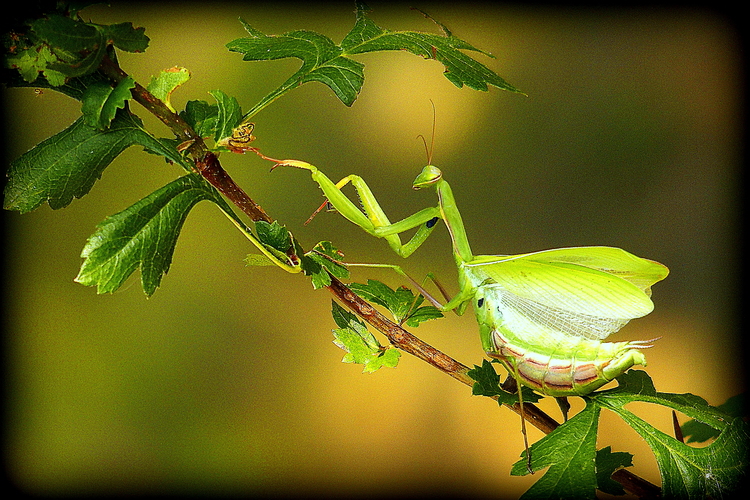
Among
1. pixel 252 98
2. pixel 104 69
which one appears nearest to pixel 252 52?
pixel 104 69

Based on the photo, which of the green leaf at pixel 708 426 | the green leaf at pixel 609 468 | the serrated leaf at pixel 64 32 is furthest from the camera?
the green leaf at pixel 708 426

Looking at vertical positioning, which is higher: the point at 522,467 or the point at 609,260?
the point at 609,260

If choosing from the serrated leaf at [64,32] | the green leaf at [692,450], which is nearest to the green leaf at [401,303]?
the green leaf at [692,450]

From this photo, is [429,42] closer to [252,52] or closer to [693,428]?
[252,52]

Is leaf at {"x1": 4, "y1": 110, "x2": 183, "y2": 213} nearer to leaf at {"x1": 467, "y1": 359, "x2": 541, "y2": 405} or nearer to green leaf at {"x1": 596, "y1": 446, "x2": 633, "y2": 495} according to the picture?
leaf at {"x1": 467, "y1": 359, "x2": 541, "y2": 405}

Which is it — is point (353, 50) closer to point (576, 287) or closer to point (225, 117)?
point (225, 117)

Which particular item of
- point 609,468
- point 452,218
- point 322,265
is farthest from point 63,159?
point 609,468

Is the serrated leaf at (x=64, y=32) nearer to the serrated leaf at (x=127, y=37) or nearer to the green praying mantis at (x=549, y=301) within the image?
the serrated leaf at (x=127, y=37)
